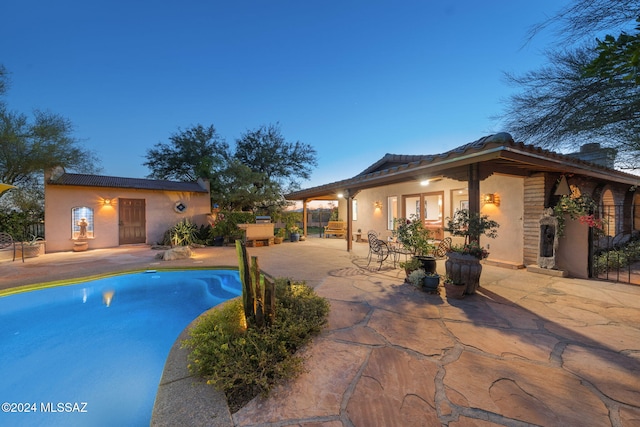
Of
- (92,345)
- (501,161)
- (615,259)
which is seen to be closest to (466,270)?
(501,161)

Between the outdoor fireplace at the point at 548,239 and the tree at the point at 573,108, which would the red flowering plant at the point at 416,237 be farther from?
the tree at the point at 573,108

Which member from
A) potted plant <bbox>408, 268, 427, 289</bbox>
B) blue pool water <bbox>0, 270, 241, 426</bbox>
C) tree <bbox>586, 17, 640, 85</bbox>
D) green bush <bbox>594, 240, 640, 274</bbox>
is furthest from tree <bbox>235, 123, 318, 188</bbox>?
tree <bbox>586, 17, 640, 85</bbox>

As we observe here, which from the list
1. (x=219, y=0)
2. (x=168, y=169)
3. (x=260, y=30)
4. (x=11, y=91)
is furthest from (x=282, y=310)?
(x=168, y=169)

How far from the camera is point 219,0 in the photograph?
879cm

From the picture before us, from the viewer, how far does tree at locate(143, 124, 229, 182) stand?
18.1 metres

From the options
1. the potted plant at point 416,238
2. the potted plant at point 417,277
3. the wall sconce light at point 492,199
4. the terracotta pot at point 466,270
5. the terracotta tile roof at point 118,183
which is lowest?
the potted plant at point 417,277

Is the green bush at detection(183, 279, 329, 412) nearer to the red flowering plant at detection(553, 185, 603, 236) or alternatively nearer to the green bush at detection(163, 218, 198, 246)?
the red flowering plant at detection(553, 185, 603, 236)

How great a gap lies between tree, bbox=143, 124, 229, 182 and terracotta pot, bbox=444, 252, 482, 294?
1689cm

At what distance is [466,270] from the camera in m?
4.11

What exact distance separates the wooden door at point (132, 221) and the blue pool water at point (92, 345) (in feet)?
19.8

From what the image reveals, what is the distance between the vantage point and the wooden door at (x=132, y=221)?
11234 mm

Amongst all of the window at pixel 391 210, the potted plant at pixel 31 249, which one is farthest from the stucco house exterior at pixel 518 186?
the potted plant at pixel 31 249

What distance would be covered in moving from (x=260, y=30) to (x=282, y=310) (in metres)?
10.2

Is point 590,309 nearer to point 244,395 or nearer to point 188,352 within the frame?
point 244,395
